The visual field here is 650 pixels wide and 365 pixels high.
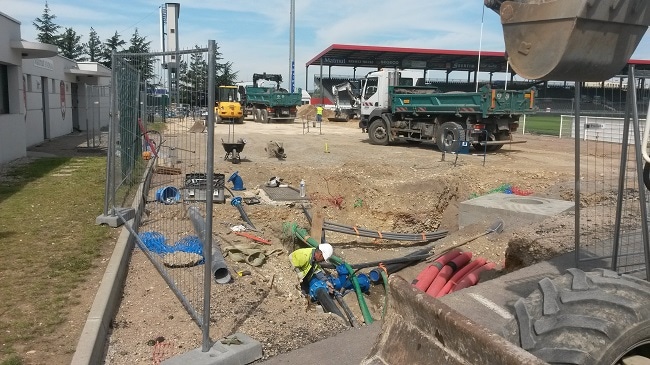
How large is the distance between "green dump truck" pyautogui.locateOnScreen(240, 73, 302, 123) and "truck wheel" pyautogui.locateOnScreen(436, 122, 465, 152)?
1803 centimetres

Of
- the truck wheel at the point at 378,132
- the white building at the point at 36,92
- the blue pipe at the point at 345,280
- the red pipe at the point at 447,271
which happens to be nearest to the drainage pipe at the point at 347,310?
the blue pipe at the point at 345,280

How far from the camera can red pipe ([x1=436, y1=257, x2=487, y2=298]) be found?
6774 millimetres

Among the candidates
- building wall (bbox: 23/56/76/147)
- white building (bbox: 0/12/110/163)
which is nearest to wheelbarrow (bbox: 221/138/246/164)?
white building (bbox: 0/12/110/163)

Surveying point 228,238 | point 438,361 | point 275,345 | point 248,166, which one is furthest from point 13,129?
point 438,361

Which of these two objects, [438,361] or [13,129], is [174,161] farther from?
[438,361]

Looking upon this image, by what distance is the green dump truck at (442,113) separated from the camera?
65.2 feet

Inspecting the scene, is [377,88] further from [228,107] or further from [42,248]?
[42,248]

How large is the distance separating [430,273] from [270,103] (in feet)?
103

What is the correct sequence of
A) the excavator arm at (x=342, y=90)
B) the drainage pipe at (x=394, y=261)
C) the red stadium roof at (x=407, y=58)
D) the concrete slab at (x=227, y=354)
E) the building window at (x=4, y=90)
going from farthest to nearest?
the red stadium roof at (x=407, y=58)
the excavator arm at (x=342, y=90)
the building window at (x=4, y=90)
the drainage pipe at (x=394, y=261)
the concrete slab at (x=227, y=354)

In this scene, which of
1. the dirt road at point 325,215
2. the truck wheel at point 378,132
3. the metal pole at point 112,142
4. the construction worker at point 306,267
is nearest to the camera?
the dirt road at point 325,215

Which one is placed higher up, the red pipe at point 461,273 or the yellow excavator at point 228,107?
the yellow excavator at point 228,107

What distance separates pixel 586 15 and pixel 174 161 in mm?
9891

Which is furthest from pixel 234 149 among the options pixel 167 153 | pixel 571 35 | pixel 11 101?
pixel 571 35

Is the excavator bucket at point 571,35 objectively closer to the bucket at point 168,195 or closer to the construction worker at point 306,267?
the construction worker at point 306,267
